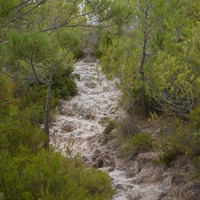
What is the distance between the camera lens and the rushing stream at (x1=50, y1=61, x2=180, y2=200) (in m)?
5.94

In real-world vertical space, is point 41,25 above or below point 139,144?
above

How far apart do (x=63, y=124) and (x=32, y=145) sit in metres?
4.41

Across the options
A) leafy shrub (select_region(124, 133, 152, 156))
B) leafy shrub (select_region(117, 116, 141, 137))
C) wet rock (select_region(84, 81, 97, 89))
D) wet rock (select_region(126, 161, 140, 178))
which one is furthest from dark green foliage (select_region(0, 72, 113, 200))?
wet rock (select_region(84, 81, 97, 89))

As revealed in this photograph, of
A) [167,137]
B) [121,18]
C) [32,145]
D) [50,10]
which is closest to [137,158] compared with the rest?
[167,137]

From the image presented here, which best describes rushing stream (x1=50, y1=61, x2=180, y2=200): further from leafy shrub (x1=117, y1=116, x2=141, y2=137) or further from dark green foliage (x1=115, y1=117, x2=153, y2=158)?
leafy shrub (x1=117, y1=116, x2=141, y2=137)

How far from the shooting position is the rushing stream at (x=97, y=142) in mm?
5941

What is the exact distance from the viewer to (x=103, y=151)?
326 inches

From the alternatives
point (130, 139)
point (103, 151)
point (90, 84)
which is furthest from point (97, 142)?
point (90, 84)

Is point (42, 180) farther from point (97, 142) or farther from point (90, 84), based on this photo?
point (90, 84)

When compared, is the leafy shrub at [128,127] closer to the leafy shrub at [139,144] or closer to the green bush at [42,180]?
the leafy shrub at [139,144]

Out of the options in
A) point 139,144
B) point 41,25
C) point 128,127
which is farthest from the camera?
point 128,127

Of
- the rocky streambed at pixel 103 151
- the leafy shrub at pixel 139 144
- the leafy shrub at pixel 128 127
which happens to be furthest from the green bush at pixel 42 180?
the leafy shrub at pixel 128 127

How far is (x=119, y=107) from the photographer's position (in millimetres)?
10797

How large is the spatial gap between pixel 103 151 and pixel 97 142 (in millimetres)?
724
